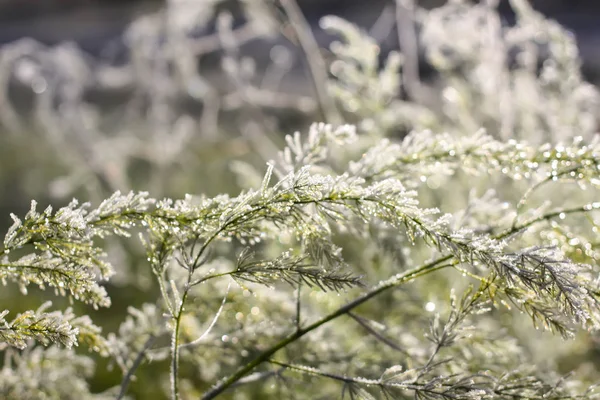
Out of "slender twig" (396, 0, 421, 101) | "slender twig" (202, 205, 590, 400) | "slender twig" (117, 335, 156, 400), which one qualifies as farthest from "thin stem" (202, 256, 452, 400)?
"slender twig" (396, 0, 421, 101)

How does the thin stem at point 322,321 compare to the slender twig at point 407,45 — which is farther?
the slender twig at point 407,45

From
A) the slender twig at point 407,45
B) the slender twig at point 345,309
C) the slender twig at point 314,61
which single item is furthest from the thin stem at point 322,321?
the slender twig at point 407,45

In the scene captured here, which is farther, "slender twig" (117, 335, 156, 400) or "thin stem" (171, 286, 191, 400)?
"slender twig" (117, 335, 156, 400)

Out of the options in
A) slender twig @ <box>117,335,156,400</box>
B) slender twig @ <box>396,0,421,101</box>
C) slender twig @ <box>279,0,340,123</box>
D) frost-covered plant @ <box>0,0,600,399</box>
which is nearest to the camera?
frost-covered plant @ <box>0,0,600,399</box>

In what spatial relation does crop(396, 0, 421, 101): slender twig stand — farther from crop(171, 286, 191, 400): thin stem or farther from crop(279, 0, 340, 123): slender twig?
crop(171, 286, 191, 400): thin stem

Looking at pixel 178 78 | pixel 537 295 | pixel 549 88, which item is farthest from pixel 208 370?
pixel 178 78

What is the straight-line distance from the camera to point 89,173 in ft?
8.11

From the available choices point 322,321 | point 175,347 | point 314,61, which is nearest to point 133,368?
point 175,347

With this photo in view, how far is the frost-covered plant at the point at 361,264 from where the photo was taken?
2.13 ft

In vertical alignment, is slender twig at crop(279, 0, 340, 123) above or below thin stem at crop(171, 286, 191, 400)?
above

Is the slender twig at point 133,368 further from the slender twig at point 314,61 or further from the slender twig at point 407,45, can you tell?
the slender twig at point 407,45

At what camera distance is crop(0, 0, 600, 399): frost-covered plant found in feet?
2.13

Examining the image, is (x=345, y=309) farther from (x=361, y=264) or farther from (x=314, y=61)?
(x=314, y=61)

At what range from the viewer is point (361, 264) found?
5.16 ft
